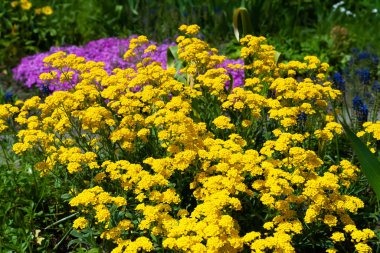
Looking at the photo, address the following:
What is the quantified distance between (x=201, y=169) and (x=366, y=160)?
96cm

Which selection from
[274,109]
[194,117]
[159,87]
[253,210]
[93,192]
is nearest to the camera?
[93,192]

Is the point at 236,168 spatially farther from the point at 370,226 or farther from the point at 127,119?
the point at 370,226

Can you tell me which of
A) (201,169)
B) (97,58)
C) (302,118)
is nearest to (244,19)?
(302,118)

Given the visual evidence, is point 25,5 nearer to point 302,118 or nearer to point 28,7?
point 28,7

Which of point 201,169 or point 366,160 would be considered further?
point 201,169

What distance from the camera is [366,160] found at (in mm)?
3002

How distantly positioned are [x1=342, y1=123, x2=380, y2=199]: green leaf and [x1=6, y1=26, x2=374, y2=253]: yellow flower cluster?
166mm

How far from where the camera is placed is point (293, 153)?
3.05 metres

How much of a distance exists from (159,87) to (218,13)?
3.92m

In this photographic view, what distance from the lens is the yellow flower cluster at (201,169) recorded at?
9.31 feet

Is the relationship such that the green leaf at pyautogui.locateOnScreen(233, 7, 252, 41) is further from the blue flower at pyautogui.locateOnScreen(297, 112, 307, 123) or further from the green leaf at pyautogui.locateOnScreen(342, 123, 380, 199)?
the green leaf at pyautogui.locateOnScreen(342, 123, 380, 199)

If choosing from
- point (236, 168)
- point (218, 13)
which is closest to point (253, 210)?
point (236, 168)

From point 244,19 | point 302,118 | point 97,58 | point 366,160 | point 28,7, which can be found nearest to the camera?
point 366,160

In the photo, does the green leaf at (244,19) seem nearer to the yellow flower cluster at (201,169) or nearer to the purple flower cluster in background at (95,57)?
the yellow flower cluster at (201,169)
